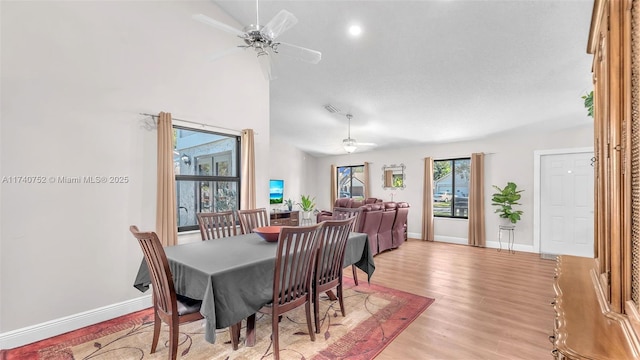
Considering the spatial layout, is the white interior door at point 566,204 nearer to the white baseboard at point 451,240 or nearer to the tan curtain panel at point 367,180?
the white baseboard at point 451,240

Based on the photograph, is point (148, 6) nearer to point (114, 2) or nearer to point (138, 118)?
point (114, 2)

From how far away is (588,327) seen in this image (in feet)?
3.55

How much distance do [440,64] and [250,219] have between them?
10.3 ft

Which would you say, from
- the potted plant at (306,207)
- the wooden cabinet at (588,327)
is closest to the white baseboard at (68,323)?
the wooden cabinet at (588,327)

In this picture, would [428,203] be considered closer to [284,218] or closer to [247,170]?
[284,218]

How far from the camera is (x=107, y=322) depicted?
2764mm

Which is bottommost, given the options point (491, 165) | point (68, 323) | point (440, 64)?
point (68, 323)

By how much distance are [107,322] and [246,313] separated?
1.84 meters

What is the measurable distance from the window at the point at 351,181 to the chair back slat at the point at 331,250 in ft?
19.1

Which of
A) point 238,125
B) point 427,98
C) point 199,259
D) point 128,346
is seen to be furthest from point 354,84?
point 128,346

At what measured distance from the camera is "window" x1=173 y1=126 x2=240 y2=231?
3588 mm

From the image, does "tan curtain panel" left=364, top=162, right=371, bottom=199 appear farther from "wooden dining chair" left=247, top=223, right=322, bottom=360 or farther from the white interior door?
"wooden dining chair" left=247, top=223, right=322, bottom=360

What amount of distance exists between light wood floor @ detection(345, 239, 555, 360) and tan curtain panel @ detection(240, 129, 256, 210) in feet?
6.37

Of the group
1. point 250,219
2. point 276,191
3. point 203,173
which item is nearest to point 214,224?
point 250,219
